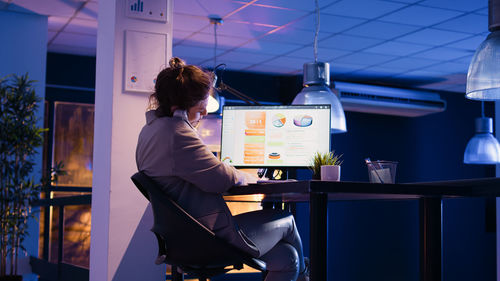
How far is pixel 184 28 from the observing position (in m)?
6.62

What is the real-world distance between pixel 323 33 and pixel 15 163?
11.5 feet

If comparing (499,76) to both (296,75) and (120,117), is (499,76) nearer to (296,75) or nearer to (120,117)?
(120,117)

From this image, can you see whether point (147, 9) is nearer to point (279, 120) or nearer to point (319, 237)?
point (279, 120)

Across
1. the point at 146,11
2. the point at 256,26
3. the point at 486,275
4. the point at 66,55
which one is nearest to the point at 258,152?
the point at 146,11

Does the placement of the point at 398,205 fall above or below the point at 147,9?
below

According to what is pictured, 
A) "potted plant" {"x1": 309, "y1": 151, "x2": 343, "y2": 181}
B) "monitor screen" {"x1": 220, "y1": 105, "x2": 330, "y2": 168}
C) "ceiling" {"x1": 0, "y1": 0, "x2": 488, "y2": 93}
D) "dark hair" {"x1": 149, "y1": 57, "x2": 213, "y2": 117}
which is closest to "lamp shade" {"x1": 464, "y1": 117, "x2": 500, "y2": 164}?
"ceiling" {"x1": 0, "y1": 0, "x2": 488, "y2": 93}

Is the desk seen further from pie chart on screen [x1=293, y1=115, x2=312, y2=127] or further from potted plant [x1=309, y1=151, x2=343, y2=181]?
pie chart on screen [x1=293, y1=115, x2=312, y2=127]

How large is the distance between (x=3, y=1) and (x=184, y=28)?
1847 millimetres

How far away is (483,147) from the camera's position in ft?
24.1

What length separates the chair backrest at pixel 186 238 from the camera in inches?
91.4

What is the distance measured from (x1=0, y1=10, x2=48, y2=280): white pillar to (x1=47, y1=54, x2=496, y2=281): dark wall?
3.05 metres

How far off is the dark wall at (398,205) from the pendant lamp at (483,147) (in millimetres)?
1913

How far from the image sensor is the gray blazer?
2.36 m

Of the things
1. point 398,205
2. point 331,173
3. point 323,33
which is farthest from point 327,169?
point 398,205
